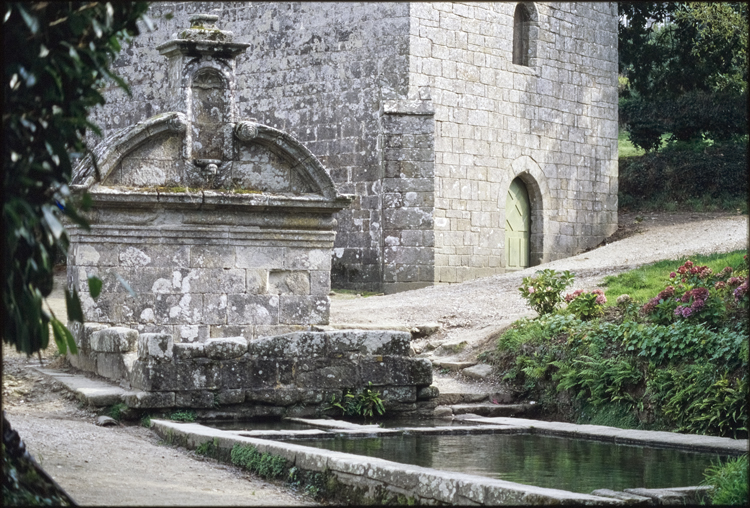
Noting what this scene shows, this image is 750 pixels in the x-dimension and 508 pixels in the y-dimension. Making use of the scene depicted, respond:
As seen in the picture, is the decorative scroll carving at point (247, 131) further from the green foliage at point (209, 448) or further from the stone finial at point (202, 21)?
the green foliage at point (209, 448)

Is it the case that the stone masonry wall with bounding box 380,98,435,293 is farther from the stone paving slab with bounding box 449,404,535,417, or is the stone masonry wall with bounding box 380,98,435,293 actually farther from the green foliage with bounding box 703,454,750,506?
the green foliage with bounding box 703,454,750,506

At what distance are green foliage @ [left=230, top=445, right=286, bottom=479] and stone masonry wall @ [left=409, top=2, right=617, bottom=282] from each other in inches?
425

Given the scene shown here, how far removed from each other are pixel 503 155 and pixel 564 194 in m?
2.11

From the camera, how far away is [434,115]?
17.4 meters

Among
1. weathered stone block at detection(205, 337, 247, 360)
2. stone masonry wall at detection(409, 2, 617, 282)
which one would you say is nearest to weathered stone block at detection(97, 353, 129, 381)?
weathered stone block at detection(205, 337, 247, 360)

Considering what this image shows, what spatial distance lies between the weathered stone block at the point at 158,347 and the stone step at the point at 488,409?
8.38 ft

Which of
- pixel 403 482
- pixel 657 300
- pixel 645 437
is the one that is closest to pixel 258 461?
pixel 403 482

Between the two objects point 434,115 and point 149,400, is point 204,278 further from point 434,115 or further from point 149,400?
point 434,115

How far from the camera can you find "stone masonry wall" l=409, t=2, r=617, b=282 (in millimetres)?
17641

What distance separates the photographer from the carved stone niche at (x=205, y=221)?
32.7 feet

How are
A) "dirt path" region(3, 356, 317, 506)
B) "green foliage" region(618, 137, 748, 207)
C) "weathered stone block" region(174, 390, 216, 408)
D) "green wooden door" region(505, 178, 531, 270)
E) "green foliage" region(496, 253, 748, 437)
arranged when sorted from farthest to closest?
"green foliage" region(618, 137, 748, 207) → "green wooden door" region(505, 178, 531, 270) → "weathered stone block" region(174, 390, 216, 408) → "green foliage" region(496, 253, 748, 437) → "dirt path" region(3, 356, 317, 506)

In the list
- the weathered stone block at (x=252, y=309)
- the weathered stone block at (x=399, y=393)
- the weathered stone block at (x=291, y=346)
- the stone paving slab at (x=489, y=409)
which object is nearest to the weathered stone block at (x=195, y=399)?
the weathered stone block at (x=291, y=346)

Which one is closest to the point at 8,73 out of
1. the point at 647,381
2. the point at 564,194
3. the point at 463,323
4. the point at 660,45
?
the point at 647,381

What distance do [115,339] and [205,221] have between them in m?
1.71
